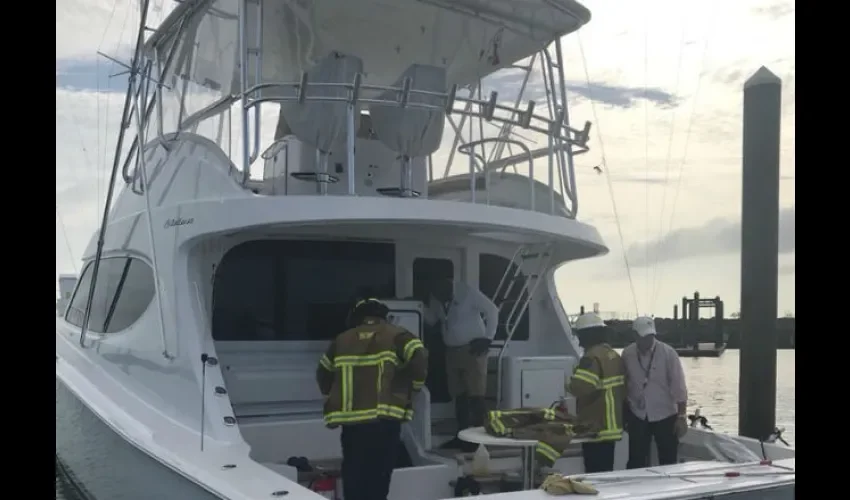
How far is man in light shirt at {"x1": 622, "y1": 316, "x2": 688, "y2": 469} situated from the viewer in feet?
17.1

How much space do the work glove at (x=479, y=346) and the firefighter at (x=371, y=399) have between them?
5.42 ft

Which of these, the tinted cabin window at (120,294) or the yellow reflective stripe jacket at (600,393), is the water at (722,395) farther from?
the tinted cabin window at (120,294)

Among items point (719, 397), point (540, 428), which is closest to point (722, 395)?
point (719, 397)

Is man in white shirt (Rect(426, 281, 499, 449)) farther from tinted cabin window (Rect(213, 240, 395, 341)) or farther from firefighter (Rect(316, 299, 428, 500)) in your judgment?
firefighter (Rect(316, 299, 428, 500))

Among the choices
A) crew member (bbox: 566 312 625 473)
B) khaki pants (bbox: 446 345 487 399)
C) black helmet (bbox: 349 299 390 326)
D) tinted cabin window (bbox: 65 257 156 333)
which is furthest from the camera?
khaki pants (bbox: 446 345 487 399)

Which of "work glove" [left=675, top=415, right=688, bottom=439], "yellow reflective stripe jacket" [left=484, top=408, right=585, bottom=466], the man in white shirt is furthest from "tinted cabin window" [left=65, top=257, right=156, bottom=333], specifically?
"work glove" [left=675, top=415, right=688, bottom=439]

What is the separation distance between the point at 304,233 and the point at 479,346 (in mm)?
1534

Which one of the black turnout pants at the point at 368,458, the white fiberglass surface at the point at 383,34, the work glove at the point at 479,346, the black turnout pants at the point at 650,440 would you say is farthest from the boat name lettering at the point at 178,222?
the black turnout pants at the point at 650,440

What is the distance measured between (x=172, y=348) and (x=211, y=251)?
0.72m

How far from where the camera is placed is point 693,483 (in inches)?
146

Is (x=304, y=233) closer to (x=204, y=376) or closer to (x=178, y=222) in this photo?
(x=178, y=222)

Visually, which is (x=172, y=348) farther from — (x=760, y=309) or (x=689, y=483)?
(x=760, y=309)
